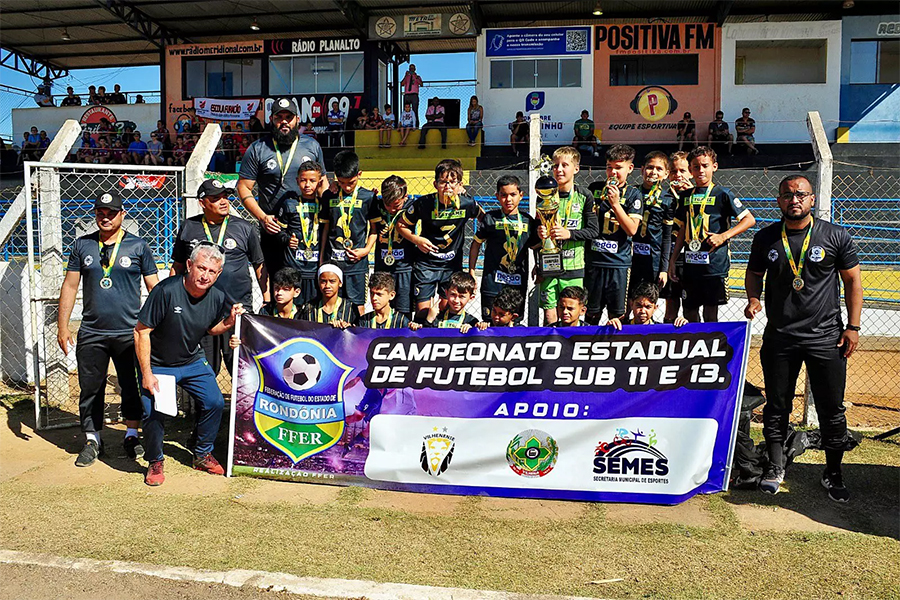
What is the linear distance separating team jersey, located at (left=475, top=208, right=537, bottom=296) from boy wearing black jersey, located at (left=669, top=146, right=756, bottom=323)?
1.30 meters

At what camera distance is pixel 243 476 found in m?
5.50

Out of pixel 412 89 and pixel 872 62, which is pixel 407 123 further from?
pixel 872 62

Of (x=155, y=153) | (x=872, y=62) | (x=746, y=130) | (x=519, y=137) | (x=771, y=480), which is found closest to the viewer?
(x=771, y=480)

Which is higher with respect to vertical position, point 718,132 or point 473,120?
point 473,120

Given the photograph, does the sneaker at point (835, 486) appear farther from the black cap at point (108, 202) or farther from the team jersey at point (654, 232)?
the black cap at point (108, 202)

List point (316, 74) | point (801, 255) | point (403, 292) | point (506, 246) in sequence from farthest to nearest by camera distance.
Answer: point (316, 74), point (403, 292), point (506, 246), point (801, 255)

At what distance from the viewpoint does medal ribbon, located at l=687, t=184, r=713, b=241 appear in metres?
6.13

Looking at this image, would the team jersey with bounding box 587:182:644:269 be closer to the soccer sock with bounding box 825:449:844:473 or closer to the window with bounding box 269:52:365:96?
the soccer sock with bounding box 825:449:844:473

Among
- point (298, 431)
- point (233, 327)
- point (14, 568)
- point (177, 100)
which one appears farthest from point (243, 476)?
point (177, 100)

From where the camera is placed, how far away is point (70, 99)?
30.5 metres

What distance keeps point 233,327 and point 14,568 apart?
90.7 inches

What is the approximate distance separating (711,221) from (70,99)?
31110mm

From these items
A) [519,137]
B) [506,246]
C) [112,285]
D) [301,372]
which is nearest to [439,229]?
[506,246]

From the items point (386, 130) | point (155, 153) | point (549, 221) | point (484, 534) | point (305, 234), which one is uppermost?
point (386, 130)
